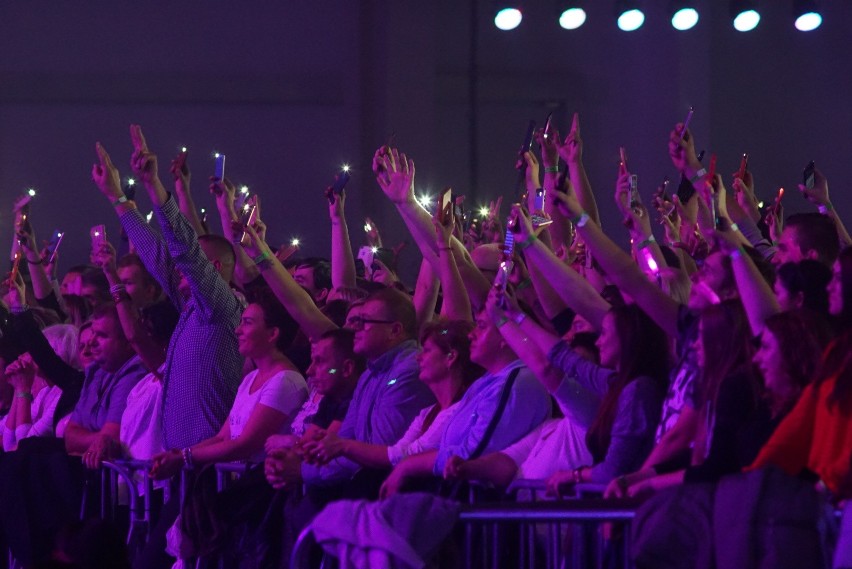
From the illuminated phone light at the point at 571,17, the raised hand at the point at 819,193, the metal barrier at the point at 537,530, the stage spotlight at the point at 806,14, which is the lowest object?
the metal barrier at the point at 537,530

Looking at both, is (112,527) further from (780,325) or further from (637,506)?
(780,325)

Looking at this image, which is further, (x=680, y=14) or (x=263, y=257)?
(x=680, y=14)

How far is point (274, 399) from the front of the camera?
511 cm

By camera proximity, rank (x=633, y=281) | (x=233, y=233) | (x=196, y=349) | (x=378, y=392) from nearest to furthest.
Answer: (x=633, y=281)
(x=378, y=392)
(x=196, y=349)
(x=233, y=233)

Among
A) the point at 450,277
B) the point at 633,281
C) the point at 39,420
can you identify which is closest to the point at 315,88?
the point at 39,420

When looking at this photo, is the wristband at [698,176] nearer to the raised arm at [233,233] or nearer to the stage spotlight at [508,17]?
the raised arm at [233,233]

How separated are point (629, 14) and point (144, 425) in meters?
4.82

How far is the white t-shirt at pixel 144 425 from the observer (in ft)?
18.1

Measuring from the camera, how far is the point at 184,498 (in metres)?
4.97

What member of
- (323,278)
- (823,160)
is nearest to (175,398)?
(323,278)

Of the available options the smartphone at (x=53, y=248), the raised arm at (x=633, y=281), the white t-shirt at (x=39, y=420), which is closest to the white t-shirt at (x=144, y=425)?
the white t-shirt at (x=39, y=420)

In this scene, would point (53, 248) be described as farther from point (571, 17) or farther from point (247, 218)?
point (571, 17)

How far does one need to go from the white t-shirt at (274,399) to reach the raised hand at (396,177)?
87cm

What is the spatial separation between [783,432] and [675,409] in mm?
822
